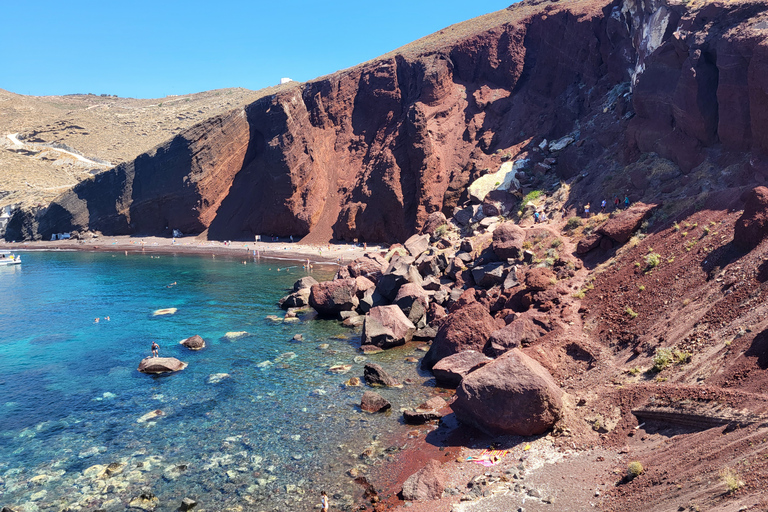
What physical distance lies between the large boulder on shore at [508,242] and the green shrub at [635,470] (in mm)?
19318

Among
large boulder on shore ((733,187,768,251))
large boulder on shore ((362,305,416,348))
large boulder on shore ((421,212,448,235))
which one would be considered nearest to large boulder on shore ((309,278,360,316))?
large boulder on shore ((362,305,416,348))

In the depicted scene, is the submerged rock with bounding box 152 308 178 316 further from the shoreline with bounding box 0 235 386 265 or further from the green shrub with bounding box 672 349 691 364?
the green shrub with bounding box 672 349 691 364

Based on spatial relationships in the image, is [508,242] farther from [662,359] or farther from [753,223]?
[662,359]

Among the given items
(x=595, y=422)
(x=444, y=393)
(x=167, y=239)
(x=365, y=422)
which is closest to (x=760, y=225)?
(x=595, y=422)

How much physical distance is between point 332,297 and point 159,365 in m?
12.8

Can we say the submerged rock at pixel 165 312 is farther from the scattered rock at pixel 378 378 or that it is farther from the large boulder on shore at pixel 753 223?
the large boulder on shore at pixel 753 223

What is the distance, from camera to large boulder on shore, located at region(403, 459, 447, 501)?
500 inches

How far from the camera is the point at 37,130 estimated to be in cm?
11150

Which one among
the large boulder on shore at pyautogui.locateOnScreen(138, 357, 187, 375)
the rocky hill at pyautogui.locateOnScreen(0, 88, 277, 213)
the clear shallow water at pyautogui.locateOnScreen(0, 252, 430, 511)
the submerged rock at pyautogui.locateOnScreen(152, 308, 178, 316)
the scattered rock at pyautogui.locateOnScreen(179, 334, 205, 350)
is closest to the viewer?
the clear shallow water at pyautogui.locateOnScreen(0, 252, 430, 511)

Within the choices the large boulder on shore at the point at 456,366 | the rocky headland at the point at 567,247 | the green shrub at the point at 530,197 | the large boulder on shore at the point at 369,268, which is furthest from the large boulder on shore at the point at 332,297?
the green shrub at the point at 530,197

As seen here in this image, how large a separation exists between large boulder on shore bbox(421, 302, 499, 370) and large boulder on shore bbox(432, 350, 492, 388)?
1.05 m

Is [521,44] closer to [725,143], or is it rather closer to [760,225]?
[725,143]

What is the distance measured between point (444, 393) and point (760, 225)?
1313cm

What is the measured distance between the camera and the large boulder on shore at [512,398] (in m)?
14.1
